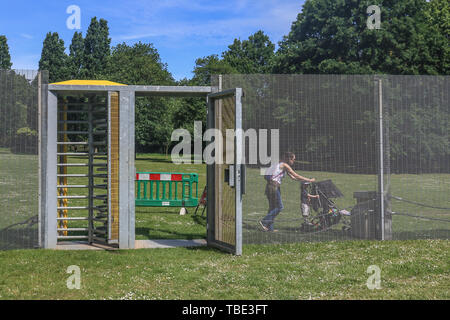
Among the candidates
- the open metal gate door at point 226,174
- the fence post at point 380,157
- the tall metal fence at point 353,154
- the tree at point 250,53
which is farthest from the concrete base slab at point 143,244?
the tree at point 250,53

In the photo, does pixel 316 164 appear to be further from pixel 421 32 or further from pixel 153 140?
pixel 153 140

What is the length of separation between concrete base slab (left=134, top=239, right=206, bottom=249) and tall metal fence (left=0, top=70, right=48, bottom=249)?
1.79 metres

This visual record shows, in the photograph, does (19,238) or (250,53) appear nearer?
(19,238)

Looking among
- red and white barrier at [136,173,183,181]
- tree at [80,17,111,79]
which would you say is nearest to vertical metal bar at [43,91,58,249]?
red and white barrier at [136,173,183,181]

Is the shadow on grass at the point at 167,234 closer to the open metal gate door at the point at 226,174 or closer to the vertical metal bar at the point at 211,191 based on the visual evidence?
the vertical metal bar at the point at 211,191

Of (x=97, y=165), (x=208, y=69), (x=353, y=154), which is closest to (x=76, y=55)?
(x=208, y=69)

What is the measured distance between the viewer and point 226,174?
846 centimetres

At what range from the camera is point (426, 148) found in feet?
32.3

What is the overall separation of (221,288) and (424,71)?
32.2m

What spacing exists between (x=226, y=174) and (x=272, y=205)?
1519 millimetres

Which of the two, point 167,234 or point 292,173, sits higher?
point 292,173

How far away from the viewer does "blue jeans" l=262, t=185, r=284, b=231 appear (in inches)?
374

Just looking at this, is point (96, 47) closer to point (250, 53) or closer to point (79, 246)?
point (250, 53)
